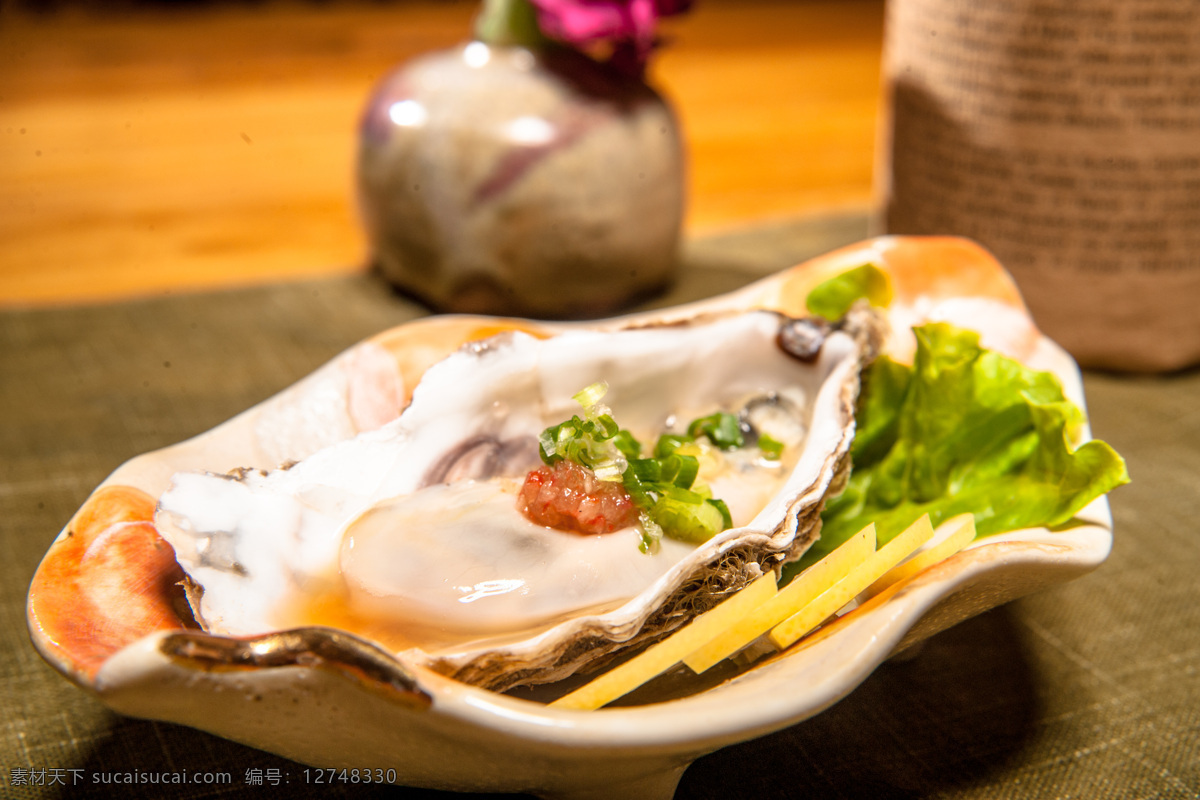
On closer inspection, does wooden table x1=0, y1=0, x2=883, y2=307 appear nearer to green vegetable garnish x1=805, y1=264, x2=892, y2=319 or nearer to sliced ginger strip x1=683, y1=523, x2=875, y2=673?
green vegetable garnish x1=805, y1=264, x2=892, y2=319

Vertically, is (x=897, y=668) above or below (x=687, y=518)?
below

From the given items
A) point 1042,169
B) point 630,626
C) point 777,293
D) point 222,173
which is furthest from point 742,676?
point 222,173

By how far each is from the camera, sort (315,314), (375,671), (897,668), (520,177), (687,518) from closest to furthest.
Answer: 1. (375,671)
2. (687,518)
3. (897,668)
4. (520,177)
5. (315,314)

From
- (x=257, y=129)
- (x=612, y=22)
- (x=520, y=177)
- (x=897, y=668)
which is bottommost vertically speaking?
(x=897, y=668)

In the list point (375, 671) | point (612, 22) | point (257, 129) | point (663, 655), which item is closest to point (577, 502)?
point (663, 655)

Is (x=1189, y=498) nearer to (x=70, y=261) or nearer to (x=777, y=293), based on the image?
(x=777, y=293)

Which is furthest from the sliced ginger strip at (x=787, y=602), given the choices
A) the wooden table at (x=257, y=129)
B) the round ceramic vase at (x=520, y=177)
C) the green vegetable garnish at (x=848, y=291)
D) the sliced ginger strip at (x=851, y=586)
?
the wooden table at (x=257, y=129)

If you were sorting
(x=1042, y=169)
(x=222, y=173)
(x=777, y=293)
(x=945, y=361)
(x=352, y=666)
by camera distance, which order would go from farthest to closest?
(x=222, y=173), (x=1042, y=169), (x=777, y=293), (x=945, y=361), (x=352, y=666)

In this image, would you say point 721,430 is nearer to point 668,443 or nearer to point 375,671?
point 668,443

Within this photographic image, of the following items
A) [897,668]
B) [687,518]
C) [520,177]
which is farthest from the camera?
[520,177]
